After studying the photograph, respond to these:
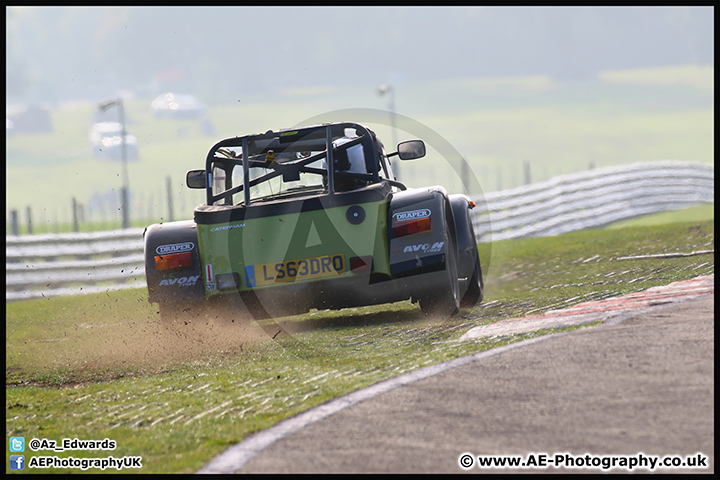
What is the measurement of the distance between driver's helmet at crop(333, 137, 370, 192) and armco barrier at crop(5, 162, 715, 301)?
1011cm

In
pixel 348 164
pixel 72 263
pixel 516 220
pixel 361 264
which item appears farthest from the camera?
pixel 516 220

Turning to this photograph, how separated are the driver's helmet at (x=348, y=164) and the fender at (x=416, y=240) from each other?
2.48 feet

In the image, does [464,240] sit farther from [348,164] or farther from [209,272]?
[209,272]

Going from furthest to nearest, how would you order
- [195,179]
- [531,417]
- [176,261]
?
[195,179], [176,261], [531,417]

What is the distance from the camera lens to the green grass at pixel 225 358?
437 cm

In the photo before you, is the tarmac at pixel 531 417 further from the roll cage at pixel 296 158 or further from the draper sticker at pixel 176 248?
the draper sticker at pixel 176 248

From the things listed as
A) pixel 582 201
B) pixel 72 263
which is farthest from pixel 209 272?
pixel 582 201

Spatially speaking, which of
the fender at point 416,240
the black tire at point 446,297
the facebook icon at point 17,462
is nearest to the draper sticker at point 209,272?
the fender at point 416,240

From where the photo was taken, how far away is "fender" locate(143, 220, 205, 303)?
24.4ft

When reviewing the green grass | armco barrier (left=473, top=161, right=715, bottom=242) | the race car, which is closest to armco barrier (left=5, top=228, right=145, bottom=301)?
the green grass

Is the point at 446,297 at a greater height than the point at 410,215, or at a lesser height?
lesser

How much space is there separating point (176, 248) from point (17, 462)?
3671 millimetres

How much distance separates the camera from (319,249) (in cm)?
691

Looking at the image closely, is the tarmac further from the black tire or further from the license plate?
the license plate
